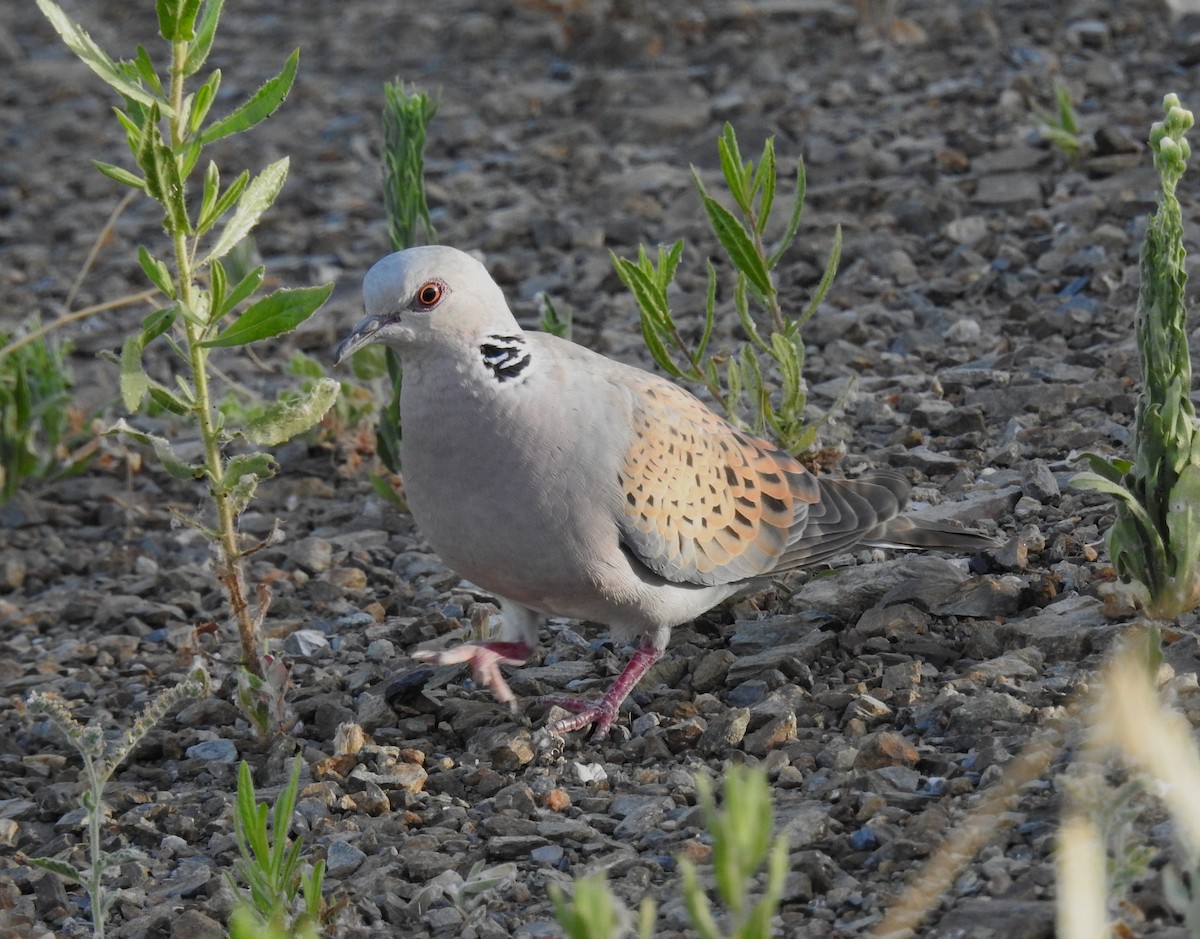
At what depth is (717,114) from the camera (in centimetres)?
838

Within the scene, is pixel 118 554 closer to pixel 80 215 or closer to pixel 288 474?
pixel 288 474

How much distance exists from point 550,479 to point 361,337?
1.85 ft

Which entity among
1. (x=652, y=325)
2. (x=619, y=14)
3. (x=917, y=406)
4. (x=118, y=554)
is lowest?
(x=118, y=554)

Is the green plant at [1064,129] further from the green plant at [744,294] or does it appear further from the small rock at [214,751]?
the small rock at [214,751]

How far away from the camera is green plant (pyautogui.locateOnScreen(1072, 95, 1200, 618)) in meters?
3.68

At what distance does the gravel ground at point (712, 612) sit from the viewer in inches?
144

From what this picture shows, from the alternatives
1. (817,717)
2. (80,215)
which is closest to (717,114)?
(80,215)

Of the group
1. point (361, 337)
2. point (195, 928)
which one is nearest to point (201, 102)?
point (361, 337)

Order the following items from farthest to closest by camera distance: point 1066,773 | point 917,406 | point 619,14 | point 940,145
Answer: point 619,14 → point 940,145 → point 917,406 → point 1066,773

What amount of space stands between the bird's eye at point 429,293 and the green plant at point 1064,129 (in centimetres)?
386

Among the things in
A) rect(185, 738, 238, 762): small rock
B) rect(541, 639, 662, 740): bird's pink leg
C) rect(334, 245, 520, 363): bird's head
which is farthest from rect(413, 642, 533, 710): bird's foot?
rect(334, 245, 520, 363): bird's head

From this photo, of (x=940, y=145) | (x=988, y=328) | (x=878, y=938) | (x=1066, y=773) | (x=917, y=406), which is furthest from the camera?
(x=940, y=145)

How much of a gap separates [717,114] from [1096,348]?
3.12m

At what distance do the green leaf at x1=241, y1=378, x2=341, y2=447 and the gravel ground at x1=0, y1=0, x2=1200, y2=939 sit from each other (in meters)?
0.78
